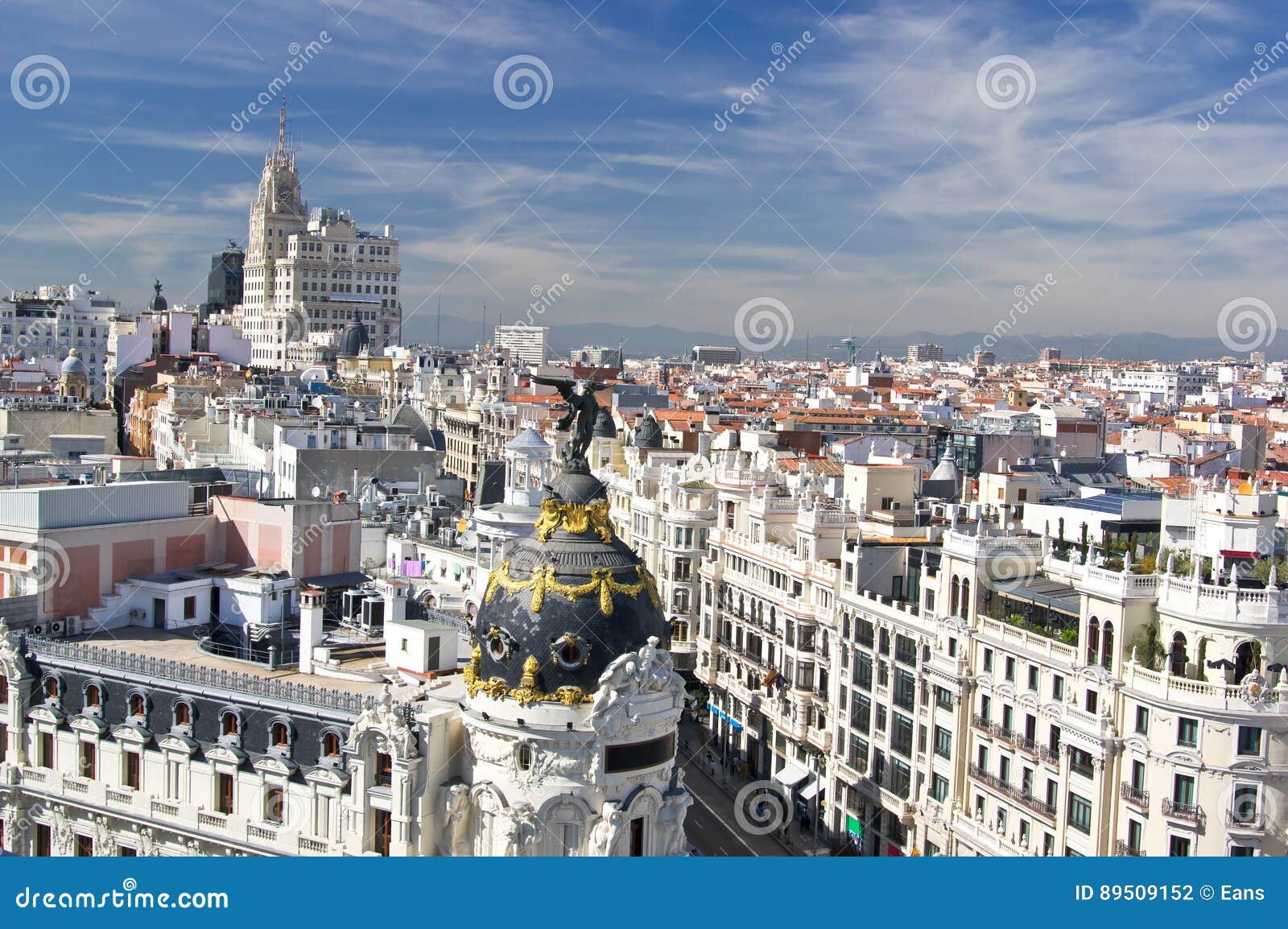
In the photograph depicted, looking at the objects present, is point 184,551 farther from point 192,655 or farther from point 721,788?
point 721,788

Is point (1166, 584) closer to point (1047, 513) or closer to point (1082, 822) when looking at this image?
point (1082, 822)

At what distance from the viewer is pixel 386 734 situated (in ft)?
103

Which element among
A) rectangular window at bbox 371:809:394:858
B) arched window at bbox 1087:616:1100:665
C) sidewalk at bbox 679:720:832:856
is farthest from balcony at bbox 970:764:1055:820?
rectangular window at bbox 371:809:394:858

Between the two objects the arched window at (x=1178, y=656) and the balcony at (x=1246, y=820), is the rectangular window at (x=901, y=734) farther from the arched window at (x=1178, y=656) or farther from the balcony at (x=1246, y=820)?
the balcony at (x=1246, y=820)

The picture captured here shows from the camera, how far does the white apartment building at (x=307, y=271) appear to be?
180 m

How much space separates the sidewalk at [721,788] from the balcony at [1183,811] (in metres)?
16.3

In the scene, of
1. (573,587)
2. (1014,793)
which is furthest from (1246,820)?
(573,587)

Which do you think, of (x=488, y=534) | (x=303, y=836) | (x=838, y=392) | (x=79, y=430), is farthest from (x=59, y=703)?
(x=838, y=392)

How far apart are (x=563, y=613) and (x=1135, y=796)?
14.9 m

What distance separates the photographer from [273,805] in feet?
109

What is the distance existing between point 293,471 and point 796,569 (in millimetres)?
26256

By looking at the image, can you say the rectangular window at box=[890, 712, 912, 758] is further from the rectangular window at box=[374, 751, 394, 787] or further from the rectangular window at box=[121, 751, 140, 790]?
the rectangular window at box=[121, 751, 140, 790]

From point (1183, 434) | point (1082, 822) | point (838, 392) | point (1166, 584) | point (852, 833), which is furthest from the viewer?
point (838, 392)

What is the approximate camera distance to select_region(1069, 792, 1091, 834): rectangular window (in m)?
35.9
